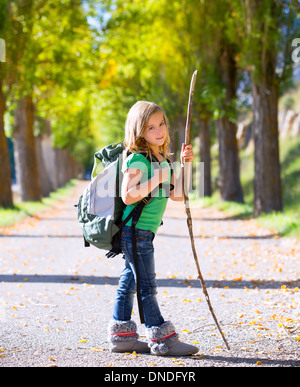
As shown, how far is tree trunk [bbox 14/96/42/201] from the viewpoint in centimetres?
2091

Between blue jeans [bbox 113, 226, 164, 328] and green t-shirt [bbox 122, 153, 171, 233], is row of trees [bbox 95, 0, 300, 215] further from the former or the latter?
blue jeans [bbox 113, 226, 164, 328]

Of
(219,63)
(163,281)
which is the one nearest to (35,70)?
(219,63)

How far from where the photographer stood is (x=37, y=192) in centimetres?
2158

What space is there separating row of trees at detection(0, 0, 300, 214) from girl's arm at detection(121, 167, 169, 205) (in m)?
8.87

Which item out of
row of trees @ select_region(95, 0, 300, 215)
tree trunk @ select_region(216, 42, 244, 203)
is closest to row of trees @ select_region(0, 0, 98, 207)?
row of trees @ select_region(95, 0, 300, 215)

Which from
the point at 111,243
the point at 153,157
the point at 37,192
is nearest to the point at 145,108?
the point at 153,157

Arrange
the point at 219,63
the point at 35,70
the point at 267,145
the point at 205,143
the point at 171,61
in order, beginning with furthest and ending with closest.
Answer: the point at 205,143
the point at 171,61
the point at 35,70
the point at 219,63
the point at 267,145

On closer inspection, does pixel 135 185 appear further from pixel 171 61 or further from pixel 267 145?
pixel 171 61

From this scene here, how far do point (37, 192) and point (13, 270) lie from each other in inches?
537

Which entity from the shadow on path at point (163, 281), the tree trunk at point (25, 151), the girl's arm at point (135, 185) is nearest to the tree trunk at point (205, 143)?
the tree trunk at point (25, 151)

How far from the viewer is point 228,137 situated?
19016 millimetres

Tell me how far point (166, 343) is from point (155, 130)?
5.03ft

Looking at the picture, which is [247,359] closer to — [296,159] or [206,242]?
[206,242]

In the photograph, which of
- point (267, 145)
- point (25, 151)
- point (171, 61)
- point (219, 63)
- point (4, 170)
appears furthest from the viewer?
point (25, 151)
